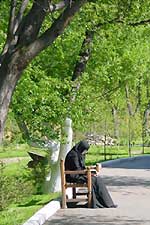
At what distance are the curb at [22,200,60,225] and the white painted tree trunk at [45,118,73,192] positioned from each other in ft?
12.0

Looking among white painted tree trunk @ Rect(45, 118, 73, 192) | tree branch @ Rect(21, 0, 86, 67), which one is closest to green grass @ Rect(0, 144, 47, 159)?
white painted tree trunk @ Rect(45, 118, 73, 192)

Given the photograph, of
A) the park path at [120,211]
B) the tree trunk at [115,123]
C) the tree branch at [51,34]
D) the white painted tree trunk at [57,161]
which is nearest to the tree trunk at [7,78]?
the tree branch at [51,34]

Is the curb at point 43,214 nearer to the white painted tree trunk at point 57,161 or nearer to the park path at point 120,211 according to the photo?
the park path at point 120,211

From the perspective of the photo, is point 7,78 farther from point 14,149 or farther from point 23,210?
point 14,149

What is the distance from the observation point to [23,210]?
45.0ft

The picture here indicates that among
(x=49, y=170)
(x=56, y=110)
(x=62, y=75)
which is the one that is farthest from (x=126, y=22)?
(x=49, y=170)

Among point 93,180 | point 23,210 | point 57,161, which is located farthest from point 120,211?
point 57,161

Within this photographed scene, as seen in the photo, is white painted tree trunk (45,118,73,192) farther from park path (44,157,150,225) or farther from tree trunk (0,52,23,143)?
tree trunk (0,52,23,143)

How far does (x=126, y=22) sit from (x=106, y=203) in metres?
4.28

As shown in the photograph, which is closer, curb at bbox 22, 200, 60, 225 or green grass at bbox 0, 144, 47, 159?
curb at bbox 22, 200, 60, 225

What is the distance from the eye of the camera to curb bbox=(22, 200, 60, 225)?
453 inches

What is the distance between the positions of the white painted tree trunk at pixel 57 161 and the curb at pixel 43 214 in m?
3.64

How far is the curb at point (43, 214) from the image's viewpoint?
11.5 metres

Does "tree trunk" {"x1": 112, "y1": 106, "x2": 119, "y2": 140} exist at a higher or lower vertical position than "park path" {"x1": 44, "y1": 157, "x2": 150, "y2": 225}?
higher
